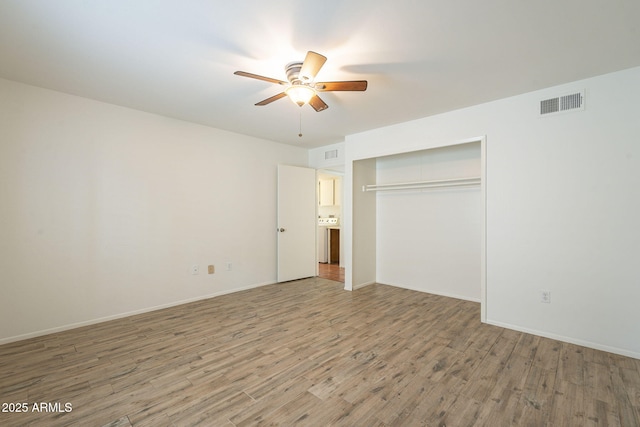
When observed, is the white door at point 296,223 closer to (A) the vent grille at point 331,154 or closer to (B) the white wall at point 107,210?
(A) the vent grille at point 331,154

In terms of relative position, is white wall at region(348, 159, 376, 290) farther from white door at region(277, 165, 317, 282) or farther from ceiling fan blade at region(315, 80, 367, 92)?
ceiling fan blade at region(315, 80, 367, 92)

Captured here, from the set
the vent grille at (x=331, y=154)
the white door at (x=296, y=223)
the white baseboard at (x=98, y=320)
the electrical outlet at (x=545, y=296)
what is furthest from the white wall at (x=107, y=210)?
the electrical outlet at (x=545, y=296)

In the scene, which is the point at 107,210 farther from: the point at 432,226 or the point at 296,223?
the point at 432,226

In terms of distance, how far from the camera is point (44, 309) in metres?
2.96

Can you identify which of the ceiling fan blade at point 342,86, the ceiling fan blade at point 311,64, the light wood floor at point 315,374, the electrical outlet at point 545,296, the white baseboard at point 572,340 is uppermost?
the ceiling fan blade at point 311,64

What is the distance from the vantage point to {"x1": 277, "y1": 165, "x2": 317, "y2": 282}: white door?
16.8ft

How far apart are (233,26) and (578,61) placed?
2.87m

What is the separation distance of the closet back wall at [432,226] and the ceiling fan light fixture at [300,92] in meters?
2.71

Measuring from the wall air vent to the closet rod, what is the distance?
3.38 feet

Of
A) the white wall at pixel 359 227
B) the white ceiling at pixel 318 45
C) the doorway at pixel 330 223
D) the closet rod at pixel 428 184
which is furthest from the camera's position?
the doorway at pixel 330 223

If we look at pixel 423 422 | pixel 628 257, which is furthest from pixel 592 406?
pixel 628 257

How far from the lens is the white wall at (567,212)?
2541 millimetres

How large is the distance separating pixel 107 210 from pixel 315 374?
3.06 meters

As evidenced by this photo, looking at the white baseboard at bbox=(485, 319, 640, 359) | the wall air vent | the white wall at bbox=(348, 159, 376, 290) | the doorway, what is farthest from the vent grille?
the white baseboard at bbox=(485, 319, 640, 359)
